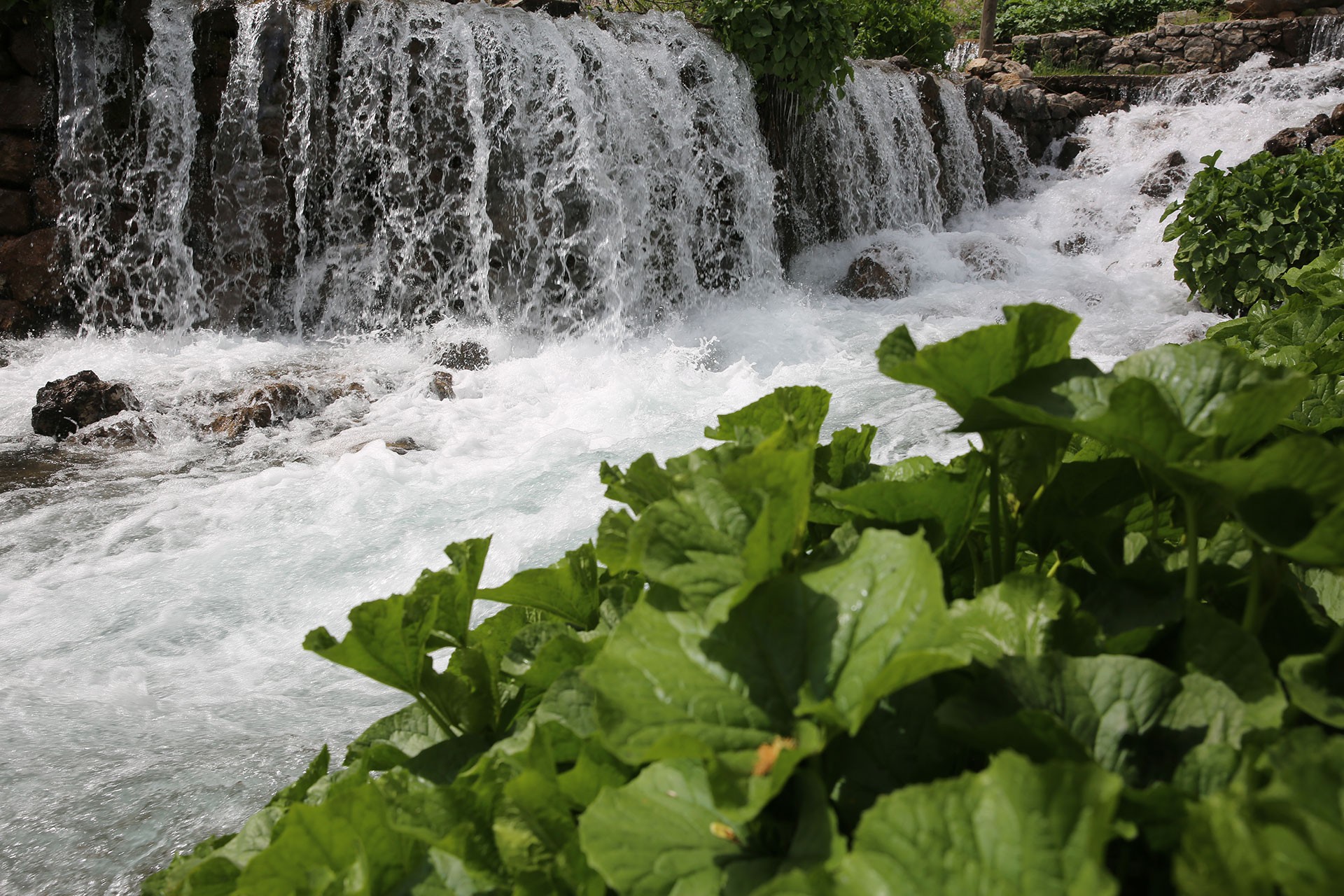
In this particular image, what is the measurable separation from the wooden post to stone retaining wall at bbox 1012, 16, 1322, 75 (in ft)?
3.07

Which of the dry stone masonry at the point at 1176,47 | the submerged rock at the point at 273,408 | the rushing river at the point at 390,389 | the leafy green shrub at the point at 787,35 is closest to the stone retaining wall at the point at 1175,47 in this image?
the dry stone masonry at the point at 1176,47

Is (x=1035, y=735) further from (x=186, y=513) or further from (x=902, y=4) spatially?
(x=902, y=4)

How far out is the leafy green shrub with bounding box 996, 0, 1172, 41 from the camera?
20547 mm

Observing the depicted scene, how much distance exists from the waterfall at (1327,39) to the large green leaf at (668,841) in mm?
20161

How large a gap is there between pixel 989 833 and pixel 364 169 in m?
8.99

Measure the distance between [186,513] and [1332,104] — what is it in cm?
1589

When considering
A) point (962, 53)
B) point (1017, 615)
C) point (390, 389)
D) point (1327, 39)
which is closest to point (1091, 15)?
point (962, 53)

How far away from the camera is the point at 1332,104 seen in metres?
13.4

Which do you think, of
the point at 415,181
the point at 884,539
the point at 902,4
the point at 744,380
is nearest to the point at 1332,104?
the point at 902,4

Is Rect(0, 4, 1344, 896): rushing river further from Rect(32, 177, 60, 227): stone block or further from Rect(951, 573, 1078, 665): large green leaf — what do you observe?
Rect(951, 573, 1078, 665): large green leaf

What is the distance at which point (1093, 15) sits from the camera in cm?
2070

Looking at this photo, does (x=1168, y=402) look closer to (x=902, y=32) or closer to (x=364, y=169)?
(x=364, y=169)

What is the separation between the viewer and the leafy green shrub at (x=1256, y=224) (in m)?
6.34

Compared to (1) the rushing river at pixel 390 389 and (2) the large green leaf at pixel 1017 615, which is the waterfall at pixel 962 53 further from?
(2) the large green leaf at pixel 1017 615
